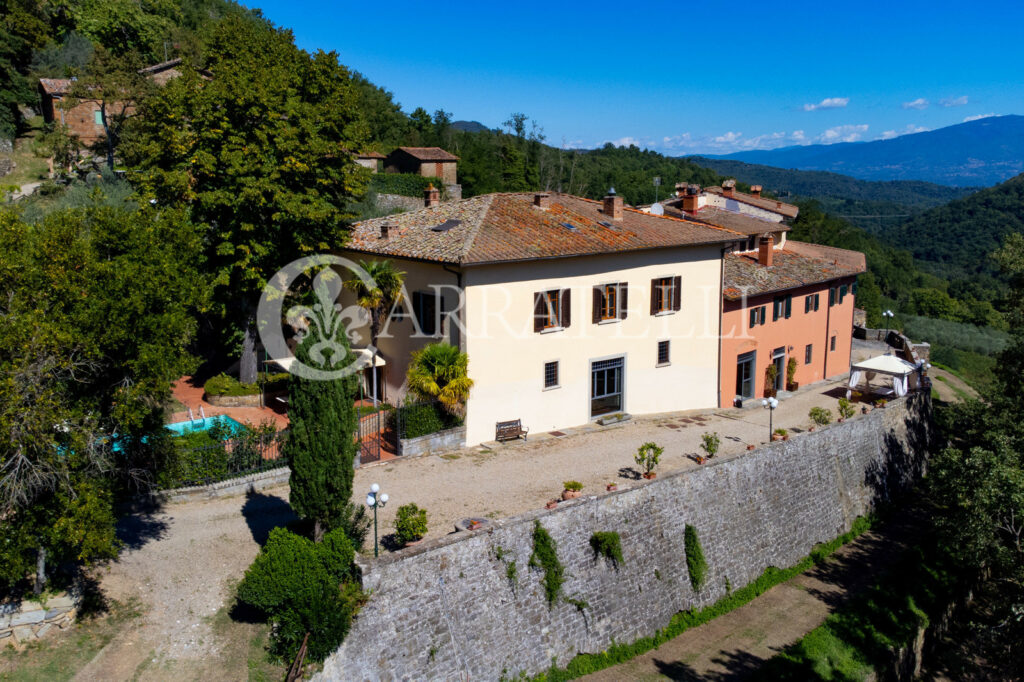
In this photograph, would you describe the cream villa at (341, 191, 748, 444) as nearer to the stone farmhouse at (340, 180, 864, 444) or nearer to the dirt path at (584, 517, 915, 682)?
the stone farmhouse at (340, 180, 864, 444)

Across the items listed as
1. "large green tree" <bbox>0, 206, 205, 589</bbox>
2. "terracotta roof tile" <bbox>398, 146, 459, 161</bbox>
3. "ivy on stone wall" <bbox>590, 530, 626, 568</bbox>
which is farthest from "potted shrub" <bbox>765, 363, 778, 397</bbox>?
"terracotta roof tile" <bbox>398, 146, 459, 161</bbox>

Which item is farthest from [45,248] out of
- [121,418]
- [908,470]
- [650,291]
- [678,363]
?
[908,470]

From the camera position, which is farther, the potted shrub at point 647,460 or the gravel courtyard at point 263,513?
the potted shrub at point 647,460

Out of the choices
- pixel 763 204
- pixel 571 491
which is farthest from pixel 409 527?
pixel 763 204

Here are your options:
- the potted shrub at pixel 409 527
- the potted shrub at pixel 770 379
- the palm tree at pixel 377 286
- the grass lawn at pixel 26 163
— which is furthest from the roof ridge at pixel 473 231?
the grass lawn at pixel 26 163

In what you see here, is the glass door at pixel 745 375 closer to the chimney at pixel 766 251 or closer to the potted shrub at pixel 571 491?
the chimney at pixel 766 251
